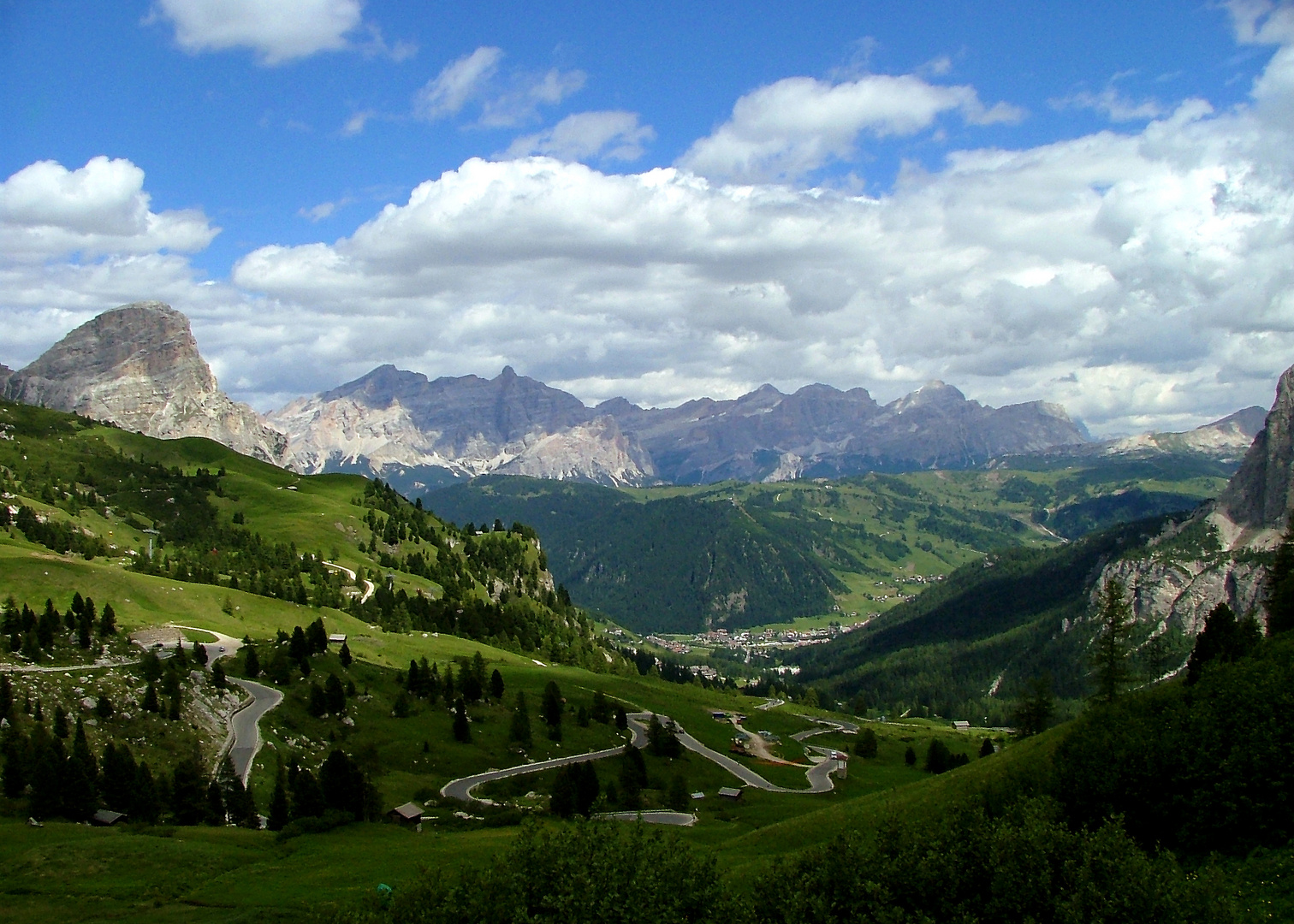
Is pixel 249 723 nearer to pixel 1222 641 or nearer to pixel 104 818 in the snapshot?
pixel 104 818

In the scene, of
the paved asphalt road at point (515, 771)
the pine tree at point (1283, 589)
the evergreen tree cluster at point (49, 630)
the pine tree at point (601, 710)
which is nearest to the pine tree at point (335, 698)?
the paved asphalt road at point (515, 771)

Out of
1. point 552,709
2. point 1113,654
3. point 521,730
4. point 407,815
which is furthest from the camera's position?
point 552,709

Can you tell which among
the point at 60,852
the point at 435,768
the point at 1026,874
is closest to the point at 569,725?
the point at 435,768

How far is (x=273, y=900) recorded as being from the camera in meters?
58.2

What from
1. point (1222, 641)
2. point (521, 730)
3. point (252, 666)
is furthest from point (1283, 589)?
point (252, 666)

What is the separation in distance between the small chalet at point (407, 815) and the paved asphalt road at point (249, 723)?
59.4 ft

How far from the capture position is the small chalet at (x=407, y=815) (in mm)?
89250

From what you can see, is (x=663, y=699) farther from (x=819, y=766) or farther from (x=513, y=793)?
(x=513, y=793)

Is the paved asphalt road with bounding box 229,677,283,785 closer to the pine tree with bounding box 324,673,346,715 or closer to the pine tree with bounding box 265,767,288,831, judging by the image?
the pine tree with bounding box 324,673,346,715

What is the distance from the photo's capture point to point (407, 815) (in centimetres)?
8994

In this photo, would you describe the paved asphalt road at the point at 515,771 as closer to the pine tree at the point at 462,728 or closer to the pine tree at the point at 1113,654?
the pine tree at the point at 462,728

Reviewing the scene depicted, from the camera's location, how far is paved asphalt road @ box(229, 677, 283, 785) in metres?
100

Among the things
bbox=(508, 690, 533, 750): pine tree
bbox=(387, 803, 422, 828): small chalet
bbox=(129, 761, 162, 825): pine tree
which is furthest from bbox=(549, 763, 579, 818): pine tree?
bbox=(129, 761, 162, 825): pine tree

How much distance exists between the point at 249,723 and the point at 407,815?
3288 centimetres
